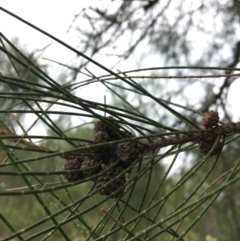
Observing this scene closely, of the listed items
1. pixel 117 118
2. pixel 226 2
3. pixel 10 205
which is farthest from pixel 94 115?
pixel 10 205

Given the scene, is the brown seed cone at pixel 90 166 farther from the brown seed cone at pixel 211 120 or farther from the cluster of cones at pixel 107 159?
the brown seed cone at pixel 211 120

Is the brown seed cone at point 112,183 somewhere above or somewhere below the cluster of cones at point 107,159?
below

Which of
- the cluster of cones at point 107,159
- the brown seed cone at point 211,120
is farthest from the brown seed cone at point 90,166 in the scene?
the brown seed cone at point 211,120

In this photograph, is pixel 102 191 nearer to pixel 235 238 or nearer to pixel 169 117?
pixel 169 117

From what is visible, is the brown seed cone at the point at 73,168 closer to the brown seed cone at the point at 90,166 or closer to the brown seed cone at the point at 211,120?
the brown seed cone at the point at 90,166

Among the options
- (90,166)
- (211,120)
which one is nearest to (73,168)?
(90,166)

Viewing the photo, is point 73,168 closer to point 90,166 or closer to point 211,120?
point 90,166

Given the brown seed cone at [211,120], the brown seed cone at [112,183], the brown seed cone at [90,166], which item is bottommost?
the brown seed cone at [211,120]
